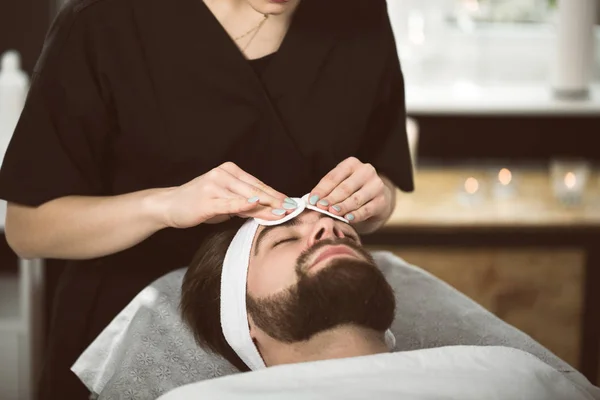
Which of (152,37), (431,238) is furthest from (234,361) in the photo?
(431,238)

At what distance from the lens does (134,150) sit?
1.55 metres

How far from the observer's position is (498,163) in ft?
9.87

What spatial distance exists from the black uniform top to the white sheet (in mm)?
435

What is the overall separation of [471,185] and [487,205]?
129 mm

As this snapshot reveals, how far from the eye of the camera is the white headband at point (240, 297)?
1503 mm

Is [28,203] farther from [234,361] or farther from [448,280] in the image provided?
[448,280]

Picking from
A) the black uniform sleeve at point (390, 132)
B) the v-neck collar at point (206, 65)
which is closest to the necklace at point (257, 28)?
the v-neck collar at point (206, 65)

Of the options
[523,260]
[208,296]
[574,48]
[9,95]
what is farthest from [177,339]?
[574,48]

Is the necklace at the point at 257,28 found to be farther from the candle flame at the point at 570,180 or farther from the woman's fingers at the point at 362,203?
the candle flame at the point at 570,180

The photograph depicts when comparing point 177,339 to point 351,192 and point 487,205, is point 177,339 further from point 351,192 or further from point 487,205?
point 487,205

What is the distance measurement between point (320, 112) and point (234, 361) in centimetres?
49

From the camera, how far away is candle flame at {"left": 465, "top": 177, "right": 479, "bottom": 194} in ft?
8.94

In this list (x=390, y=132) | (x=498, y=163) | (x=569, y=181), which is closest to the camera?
(x=390, y=132)

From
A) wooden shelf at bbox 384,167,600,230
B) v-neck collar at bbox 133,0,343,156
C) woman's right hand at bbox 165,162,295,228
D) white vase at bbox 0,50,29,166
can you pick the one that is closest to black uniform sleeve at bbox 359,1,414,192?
v-neck collar at bbox 133,0,343,156
